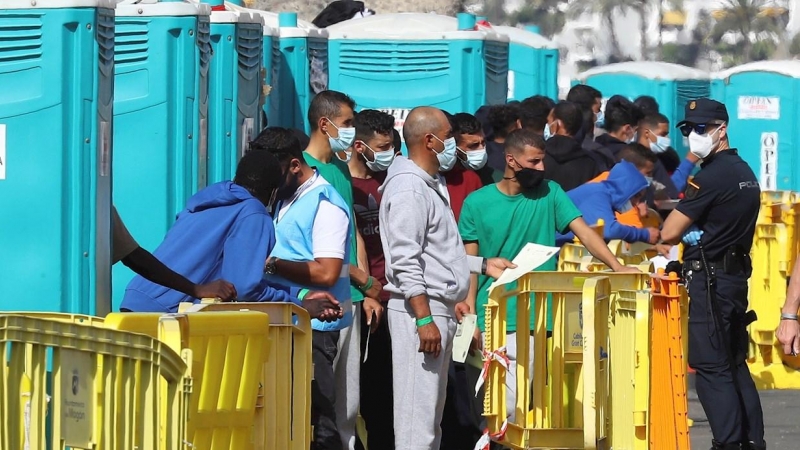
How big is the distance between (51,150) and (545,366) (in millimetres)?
2365

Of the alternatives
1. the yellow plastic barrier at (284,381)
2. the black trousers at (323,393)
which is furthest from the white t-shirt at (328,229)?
the yellow plastic barrier at (284,381)

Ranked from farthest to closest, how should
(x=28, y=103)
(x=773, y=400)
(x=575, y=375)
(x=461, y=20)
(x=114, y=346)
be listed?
(x=461, y=20) → (x=773, y=400) → (x=575, y=375) → (x=28, y=103) → (x=114, y=346)

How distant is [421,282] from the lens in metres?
6.69

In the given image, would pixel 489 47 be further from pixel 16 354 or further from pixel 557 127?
pixel 16 354

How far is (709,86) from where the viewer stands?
20031mm

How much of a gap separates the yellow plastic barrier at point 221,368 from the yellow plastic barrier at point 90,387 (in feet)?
1.43

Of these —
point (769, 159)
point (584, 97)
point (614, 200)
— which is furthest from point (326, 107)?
point (769, 159)

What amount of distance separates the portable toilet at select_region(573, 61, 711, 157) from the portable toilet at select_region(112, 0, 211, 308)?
40.9 feet

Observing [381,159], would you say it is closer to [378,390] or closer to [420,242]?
[378,390]

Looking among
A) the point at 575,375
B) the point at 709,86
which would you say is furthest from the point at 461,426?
the point at 709,86

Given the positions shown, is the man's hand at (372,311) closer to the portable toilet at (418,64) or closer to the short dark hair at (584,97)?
the portable toilet at (418,64)

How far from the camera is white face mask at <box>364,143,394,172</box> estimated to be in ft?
27.0

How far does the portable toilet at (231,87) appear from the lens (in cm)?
849

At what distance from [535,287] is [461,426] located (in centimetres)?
174
